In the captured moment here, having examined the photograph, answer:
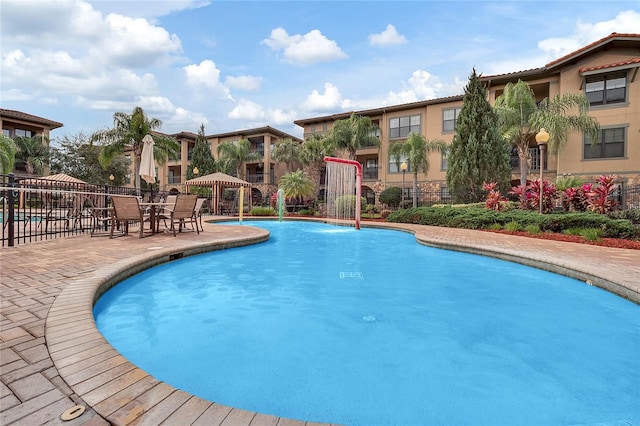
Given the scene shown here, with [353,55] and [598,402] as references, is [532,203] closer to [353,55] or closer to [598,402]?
[353,55]

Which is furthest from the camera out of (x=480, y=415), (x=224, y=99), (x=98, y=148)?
(x=98, y=148)

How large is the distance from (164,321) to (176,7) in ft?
35.9

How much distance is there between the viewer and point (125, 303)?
4293 mm

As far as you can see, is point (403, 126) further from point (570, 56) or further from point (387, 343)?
point (387, 343)

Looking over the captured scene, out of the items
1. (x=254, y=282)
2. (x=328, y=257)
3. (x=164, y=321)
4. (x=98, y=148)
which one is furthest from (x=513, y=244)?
(x=98, y=148)

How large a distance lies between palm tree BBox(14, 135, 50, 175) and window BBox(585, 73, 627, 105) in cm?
3981

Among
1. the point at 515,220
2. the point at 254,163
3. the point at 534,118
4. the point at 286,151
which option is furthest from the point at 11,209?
the point at 254,163

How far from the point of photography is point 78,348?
2330 mm

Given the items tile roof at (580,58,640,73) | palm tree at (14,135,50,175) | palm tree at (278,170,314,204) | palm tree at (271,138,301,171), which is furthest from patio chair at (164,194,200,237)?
palm tree at (14,135,50,175)

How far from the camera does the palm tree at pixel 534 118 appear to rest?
15.2 meters

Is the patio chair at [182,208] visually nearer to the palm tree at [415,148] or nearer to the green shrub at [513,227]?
the green shrub at [513,227]

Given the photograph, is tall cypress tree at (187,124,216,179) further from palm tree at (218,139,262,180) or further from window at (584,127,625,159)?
window at (584,127,625,159)

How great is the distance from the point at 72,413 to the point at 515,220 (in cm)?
1295

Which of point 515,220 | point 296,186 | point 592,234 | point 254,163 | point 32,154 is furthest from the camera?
point 254,163
